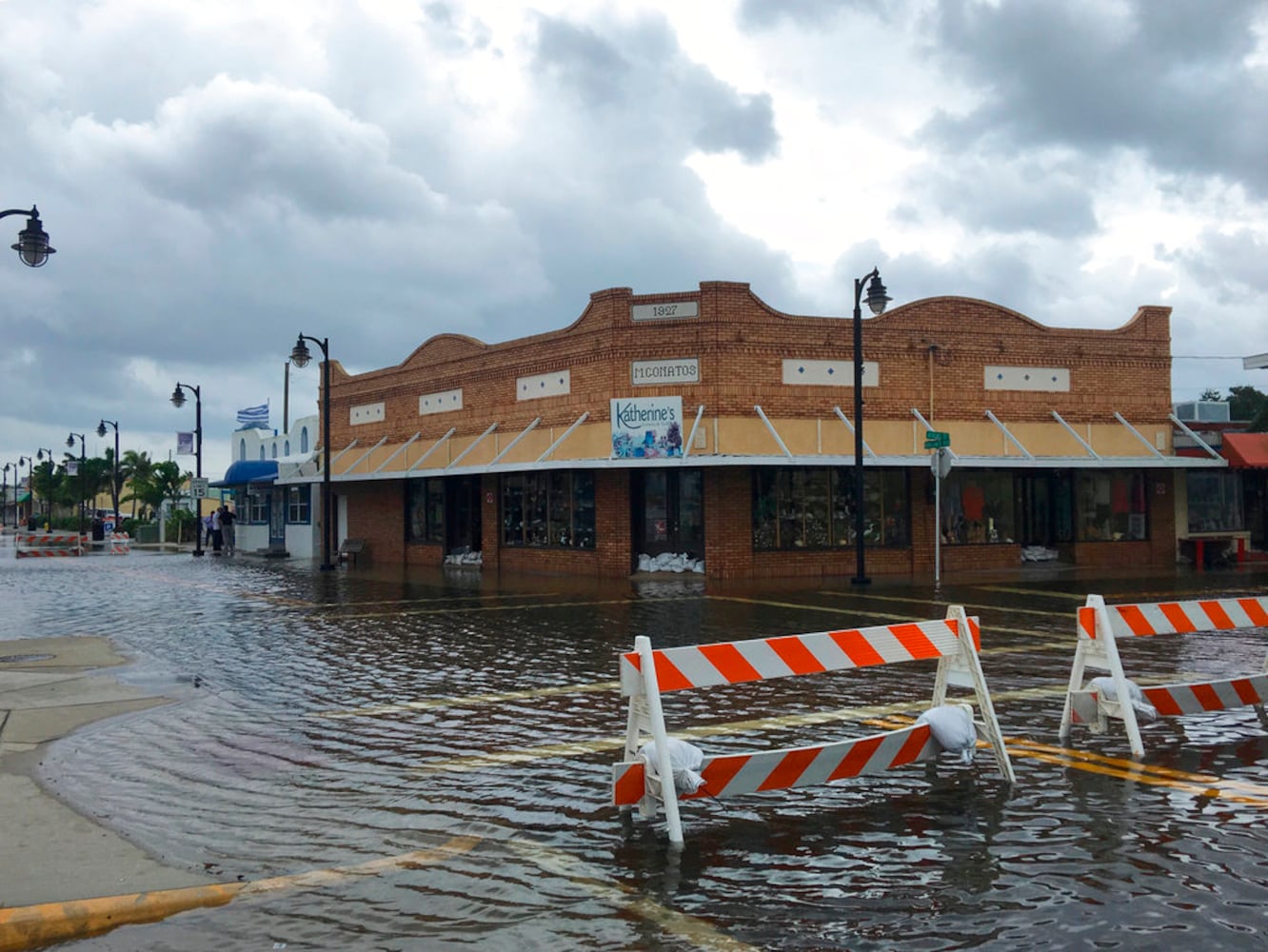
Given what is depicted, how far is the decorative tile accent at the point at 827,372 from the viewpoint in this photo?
82.1ft

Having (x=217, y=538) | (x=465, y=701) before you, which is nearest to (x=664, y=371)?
(x=465, y=701)

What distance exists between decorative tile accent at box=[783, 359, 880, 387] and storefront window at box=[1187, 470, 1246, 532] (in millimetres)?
9809

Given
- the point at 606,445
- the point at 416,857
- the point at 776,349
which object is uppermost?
the point at 776,349

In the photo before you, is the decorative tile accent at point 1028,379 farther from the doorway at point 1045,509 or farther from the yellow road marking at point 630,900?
the yellow road marking at point 630,900

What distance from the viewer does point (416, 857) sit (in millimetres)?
5414

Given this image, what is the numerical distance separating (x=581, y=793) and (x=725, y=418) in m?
18.2

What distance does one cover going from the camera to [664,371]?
81.4 feet

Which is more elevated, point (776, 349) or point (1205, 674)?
point (776, 349)

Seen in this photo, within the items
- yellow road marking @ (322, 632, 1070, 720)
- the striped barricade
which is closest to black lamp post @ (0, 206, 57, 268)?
yellow road marking @ (322, 632, 1070, 720)

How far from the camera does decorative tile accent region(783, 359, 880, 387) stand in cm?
2503

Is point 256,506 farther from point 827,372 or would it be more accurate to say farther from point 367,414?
point 827,372

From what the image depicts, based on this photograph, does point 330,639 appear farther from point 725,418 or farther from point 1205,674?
point 725,418

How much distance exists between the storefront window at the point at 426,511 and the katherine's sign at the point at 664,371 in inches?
352

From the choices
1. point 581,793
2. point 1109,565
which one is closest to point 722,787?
point 581,793
